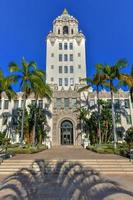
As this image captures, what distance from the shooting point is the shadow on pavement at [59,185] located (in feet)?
26.2

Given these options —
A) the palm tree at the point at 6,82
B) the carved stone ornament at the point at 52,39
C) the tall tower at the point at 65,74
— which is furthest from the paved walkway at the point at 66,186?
the carved stone ornament at the point at 52,39

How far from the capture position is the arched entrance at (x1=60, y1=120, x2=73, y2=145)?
40.3 m

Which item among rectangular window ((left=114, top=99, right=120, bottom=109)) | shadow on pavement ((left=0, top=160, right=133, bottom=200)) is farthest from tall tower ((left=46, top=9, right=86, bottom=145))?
shadow on pavement ((left=0, top=160, right=133, bottom=200))

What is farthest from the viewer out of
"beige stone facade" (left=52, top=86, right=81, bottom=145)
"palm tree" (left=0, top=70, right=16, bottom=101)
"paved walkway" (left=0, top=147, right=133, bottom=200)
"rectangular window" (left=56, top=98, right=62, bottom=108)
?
"rectangular window" (left=56, top=98, right=62, bottom=108)

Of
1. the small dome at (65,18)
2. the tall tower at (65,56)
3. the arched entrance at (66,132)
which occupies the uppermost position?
the small dome at (65,18)

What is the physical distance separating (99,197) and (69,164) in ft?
21.3

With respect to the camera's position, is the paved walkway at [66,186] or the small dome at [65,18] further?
the small dome at [65,18]

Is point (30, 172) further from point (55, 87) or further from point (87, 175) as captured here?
point (55, 87)

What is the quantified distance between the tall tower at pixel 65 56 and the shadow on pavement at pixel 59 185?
36468 mm

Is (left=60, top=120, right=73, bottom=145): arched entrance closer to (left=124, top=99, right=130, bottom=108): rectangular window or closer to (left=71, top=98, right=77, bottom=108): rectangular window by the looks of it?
(left=71, top=98, right=77, bottom=108): rectangular window

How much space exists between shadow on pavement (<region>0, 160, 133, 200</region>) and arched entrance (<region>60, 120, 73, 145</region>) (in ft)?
87.5

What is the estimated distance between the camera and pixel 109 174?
40.4ft

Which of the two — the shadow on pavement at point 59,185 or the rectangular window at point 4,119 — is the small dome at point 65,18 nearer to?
the rectangular window at point 4,119

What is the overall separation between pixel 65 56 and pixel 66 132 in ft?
73.8
